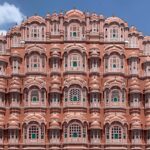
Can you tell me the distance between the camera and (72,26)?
54.2 m

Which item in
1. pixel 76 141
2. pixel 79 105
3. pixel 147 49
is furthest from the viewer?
pixel 147 49

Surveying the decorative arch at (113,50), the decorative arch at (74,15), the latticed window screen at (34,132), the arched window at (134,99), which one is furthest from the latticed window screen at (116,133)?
the decorative arch at (74,15)

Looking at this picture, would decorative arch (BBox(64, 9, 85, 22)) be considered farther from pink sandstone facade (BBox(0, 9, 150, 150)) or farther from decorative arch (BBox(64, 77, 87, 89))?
decorative arch (BBox(64, 77, 87, 89))

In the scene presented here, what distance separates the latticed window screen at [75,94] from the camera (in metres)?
51.8

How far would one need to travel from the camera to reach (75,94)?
170ft

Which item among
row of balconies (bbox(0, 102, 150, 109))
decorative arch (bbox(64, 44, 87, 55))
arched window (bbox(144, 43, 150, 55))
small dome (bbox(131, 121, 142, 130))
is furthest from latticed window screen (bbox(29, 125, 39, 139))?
arched window (bbox(144, 43, 150, 55))

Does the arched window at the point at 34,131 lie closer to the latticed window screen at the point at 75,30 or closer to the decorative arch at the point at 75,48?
the decorative arch at the point at 75,48

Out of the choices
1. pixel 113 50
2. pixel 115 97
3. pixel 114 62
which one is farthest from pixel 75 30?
pixel 115 97

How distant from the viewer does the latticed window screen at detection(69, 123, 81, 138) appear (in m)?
50.8

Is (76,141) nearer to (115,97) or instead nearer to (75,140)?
(75,140)

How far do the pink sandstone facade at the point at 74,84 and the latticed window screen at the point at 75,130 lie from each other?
9 centimetres

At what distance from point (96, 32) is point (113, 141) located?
10.8 metres

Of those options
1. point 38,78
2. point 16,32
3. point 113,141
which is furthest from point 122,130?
point 16,32

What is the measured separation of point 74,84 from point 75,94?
94 cm
